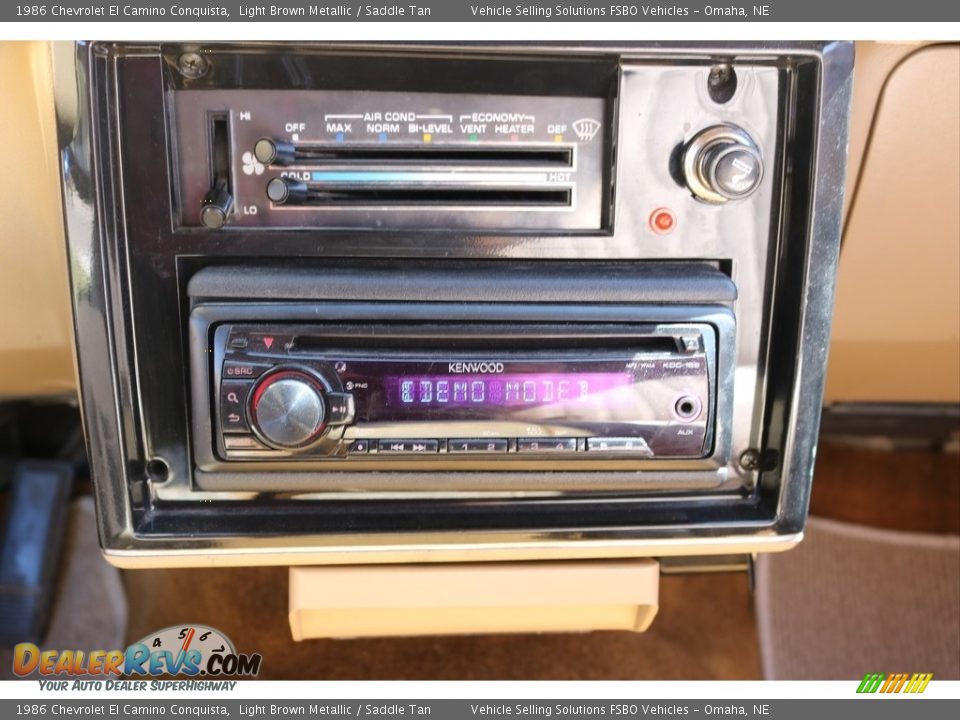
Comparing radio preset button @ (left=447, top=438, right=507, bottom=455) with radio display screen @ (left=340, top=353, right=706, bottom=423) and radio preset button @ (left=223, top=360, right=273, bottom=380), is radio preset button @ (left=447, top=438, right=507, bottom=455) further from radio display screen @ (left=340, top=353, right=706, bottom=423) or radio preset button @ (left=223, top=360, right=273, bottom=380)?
radio preset button @ (left=223, top=360, right=273, bottom=380)

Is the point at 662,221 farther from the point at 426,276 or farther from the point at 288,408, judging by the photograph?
the point at 288,408

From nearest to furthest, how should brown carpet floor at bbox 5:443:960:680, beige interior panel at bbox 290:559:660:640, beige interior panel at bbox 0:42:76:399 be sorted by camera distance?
beige interior panel at bbox 0:42:76:399 < beige interior panel at bbox 290:559:660:640 < brown carpet floor at bbox 5:443:960:680

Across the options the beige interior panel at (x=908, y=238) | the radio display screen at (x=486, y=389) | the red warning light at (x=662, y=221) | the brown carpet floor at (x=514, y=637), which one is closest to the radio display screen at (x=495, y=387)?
the radio display screen at (x=486, y=389)

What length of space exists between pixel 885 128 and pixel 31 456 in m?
1.47

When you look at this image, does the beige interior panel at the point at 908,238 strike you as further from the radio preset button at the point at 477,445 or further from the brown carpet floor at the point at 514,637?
the brown carpet floor at the point at 514,637

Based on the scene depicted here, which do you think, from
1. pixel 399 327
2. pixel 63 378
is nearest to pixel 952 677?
pixel 399 327

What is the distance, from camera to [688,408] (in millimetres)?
712

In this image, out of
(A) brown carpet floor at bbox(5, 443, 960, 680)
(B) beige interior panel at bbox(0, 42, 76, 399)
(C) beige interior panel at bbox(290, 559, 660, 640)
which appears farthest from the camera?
(A) brown carpet floor at bbox(5, 443, 960, 680)

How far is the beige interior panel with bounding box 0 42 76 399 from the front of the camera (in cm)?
66

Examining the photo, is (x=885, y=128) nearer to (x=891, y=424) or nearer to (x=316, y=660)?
(x=891, y=424)

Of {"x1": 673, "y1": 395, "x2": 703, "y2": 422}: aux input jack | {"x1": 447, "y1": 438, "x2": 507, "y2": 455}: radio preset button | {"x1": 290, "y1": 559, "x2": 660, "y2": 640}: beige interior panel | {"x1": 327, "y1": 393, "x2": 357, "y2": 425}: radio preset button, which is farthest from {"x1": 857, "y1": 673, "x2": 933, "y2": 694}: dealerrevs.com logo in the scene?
{"x1": 327, "y1": 393, "x2": 357, "y2": 425}: radio preset button

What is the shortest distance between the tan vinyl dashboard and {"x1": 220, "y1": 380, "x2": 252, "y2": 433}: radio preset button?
0.20 metres

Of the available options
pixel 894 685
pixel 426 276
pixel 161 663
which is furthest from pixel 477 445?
pixel 894 685

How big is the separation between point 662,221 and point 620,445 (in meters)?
0.20
